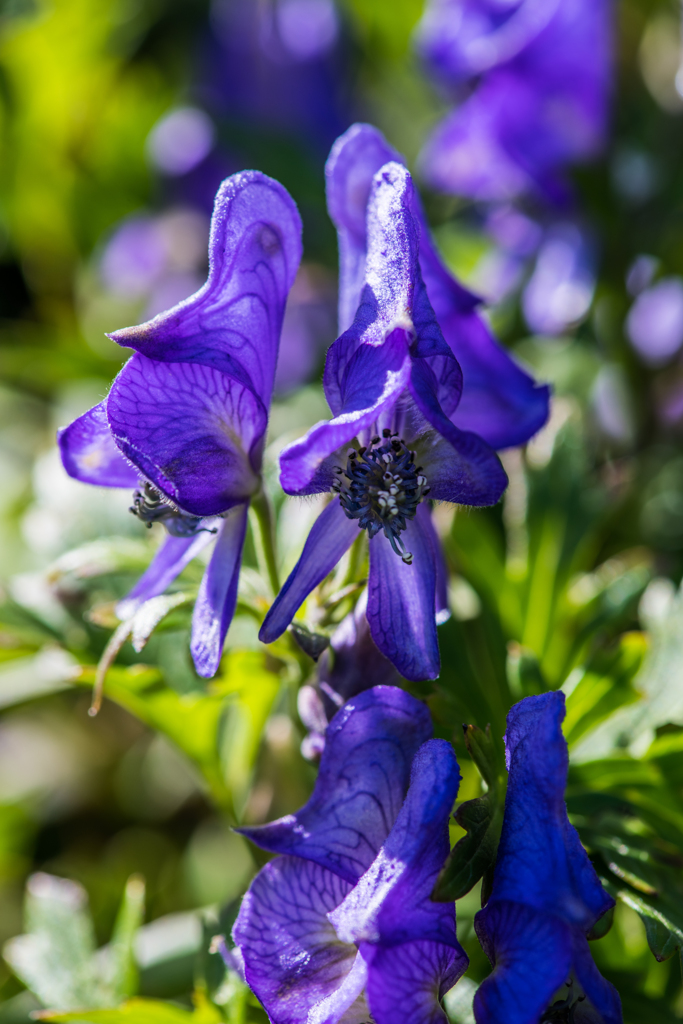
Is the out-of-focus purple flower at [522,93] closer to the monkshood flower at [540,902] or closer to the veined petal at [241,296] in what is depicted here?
the veined petal at [241,296]

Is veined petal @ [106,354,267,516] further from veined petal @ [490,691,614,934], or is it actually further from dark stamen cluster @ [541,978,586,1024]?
dark stamen cluster @ [541,978,586,1024]

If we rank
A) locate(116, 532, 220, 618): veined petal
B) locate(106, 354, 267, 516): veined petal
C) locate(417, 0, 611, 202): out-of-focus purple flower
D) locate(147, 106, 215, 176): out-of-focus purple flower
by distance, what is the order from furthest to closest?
locate(147, 106, 215, 176): out-of-focus purple flower
locate(417, 0, 611, 202): out-of-focus purple flower
locate(116, 532, 220, 618): veined petal
locate(106, 354, 267, 516): veined petal

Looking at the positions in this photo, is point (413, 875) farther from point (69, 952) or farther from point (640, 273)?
point (640, 273)

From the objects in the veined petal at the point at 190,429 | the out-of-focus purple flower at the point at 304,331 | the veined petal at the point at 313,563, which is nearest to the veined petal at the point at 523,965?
the veined petal at the point at 313,563

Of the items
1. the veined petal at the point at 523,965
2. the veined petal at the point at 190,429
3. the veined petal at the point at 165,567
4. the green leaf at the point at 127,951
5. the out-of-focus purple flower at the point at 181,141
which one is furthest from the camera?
the out-of-focus purple flower at the point at 181,141

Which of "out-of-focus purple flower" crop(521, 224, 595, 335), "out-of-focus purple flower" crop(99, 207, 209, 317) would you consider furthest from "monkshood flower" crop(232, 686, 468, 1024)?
"out-of-focus purple flower" crop(99, 207, 209, 317)
